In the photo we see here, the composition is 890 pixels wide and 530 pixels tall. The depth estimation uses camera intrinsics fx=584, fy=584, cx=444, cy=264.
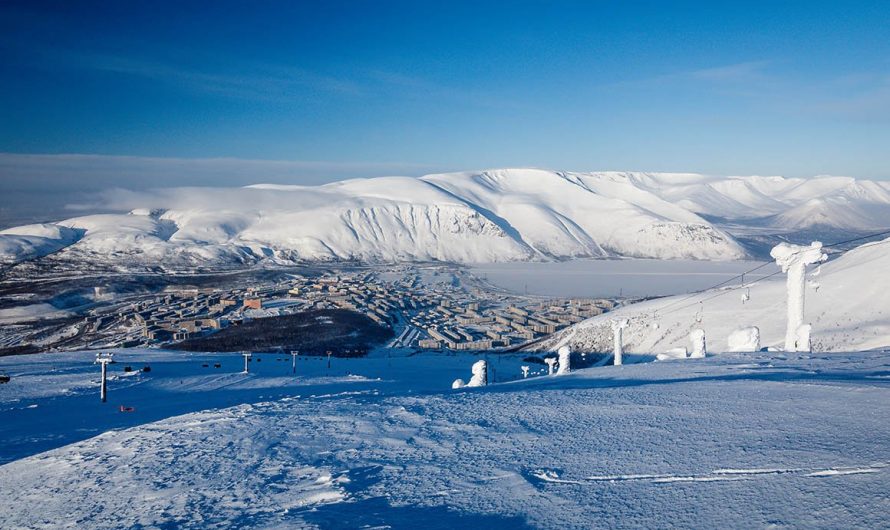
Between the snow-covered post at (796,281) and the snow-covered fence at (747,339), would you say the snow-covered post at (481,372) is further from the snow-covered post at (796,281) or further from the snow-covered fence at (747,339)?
the snow-covered post at (796,281)

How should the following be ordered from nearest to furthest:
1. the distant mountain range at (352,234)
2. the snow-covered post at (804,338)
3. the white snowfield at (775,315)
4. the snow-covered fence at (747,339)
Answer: the snow-covered post at (804,338) → the snow-covered fence at (747,339) → the white snowfield at (775,315) → the distant mountain range at (352,234)

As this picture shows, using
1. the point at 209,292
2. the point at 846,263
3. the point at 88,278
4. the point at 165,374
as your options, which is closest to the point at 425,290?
the point at 209,292

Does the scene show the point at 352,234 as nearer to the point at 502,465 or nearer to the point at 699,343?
the point at 699,343

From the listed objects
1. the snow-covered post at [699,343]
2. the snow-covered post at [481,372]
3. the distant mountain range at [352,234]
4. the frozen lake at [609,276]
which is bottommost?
the snow-covered post at [481,372]

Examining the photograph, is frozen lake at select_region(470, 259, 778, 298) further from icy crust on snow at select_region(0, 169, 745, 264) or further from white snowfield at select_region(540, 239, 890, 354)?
white snowfield at select_region(540, 239, 890, 354)

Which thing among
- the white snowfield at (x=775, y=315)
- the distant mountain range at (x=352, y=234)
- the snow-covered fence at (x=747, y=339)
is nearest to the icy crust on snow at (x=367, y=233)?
the distant mountain range at (x=352, y=234)

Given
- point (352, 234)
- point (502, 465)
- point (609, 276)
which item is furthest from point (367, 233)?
point (502, 465)

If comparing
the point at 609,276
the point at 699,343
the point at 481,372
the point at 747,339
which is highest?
the point at 609,276
